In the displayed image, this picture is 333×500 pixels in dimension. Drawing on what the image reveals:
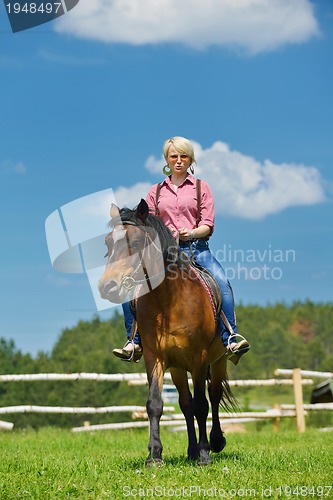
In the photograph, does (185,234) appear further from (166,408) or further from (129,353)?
(166,408)

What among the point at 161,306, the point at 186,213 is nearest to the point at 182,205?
the point at 186,213

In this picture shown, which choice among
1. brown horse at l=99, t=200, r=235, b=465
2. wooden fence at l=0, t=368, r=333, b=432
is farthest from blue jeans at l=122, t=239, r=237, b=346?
wooden fence at l=0, t=368, r=333, b=432

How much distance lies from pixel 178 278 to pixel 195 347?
651mm

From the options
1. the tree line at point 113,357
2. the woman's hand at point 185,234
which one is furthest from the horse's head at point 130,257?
the tree line at point 113,357

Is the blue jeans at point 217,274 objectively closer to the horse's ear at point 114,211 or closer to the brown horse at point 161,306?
the brown horse at point 161,306

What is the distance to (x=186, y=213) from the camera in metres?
6.80

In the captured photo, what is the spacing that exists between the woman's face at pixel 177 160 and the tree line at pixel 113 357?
162 ft

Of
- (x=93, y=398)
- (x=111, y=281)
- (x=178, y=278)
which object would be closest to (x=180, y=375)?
(x=178, y=278)

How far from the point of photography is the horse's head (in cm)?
556

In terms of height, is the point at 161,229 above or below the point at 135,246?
above

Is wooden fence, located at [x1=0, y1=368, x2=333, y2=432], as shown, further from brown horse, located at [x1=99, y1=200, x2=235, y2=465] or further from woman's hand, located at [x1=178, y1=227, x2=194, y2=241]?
woman's hand, located at [x1=178, y1=227, x2=194, y2=241]

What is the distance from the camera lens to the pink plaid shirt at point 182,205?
677 cm

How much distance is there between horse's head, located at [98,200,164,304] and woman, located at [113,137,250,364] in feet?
1.96

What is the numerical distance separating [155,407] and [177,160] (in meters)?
2.38
